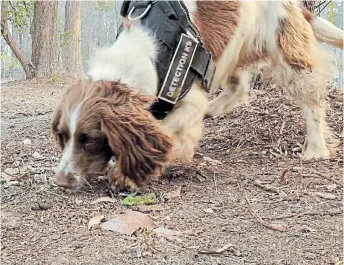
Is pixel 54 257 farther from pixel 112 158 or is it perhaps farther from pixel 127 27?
pixel 127 27

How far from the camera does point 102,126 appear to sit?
8.70ft

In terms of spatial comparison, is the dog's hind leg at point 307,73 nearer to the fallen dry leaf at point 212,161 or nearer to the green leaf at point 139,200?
the fallen dry leaf at point 212,161

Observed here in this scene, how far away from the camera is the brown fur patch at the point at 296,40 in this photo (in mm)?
3586

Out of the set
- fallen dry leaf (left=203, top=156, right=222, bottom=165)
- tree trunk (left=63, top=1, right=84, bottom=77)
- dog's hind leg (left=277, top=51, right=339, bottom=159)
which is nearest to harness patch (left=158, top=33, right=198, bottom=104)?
fallen dry leaf (left=203, top=156, right=222, bottom=165)

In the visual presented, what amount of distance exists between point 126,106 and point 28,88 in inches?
294

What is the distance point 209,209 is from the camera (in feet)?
8.01

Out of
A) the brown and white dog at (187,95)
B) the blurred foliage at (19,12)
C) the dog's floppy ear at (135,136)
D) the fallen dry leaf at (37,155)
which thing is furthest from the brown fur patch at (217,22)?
the blurred foliage at (19,12)

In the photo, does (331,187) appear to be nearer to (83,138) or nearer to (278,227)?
(278,227)

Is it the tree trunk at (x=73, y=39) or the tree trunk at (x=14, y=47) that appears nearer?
the tree trunk at (x=14, y=47)

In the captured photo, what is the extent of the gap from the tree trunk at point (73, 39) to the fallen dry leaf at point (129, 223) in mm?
11614

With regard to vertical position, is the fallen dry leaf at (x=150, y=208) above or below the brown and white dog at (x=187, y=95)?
below

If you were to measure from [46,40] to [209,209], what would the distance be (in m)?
9.65

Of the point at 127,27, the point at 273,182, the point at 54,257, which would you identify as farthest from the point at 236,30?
the point at 54,257

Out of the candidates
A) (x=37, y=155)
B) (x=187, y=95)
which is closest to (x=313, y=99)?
(x=187, y=95)
